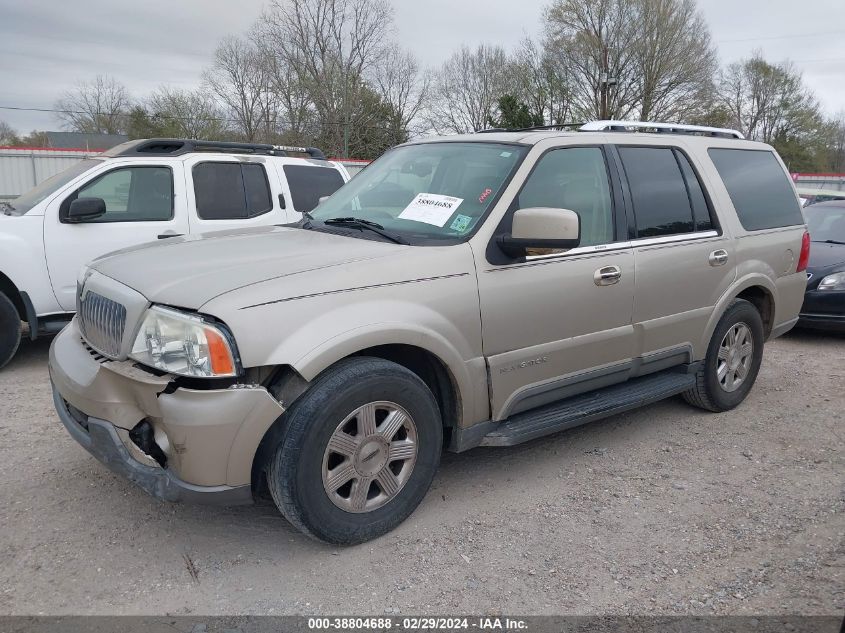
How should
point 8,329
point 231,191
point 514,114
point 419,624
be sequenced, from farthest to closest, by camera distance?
point 514,114, point 231,191, point 8,329, point 419,624

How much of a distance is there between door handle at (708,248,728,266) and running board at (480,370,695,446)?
30.0 inches

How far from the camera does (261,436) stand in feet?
9.14

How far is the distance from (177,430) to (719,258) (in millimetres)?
3590

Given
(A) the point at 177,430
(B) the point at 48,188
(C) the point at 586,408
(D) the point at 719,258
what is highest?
(B) the point at 48,188

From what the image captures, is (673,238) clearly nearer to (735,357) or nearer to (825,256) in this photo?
(735,357)

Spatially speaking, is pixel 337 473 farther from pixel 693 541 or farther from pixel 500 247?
pixel 693 541

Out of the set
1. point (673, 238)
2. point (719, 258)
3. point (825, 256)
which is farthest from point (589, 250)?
point (825, 256)

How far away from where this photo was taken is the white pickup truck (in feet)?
19.1

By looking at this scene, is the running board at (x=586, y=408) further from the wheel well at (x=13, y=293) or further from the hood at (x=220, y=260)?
the wheel well at (x=13, y=293)

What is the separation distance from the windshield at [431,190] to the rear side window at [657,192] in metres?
0.88

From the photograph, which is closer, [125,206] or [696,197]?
[696,197]

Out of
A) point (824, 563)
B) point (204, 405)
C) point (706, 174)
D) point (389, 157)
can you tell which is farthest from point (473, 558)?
point (706, 174)

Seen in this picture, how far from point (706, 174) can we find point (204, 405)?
3673mm

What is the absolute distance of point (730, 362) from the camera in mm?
5023
